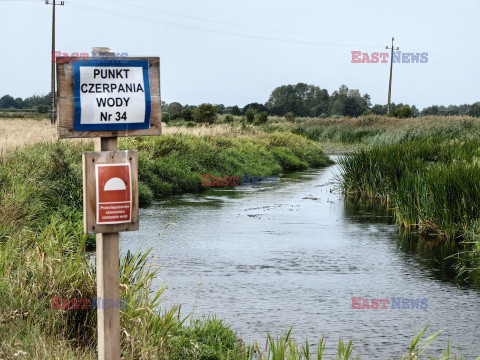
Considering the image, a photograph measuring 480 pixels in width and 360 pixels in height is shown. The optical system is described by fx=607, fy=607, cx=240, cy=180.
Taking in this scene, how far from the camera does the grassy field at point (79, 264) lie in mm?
4469

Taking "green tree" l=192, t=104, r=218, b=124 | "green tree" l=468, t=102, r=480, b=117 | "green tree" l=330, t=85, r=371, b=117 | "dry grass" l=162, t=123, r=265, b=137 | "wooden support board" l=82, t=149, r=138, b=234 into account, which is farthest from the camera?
"green tree" l=330, t=85, r=371, b=117

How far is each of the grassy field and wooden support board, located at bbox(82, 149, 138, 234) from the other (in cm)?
94

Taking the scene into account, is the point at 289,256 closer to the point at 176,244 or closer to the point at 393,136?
the point at 176,244

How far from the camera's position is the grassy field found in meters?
4.47

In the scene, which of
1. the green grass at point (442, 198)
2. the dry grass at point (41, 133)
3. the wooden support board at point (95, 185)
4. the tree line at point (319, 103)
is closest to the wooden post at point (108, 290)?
the wooden support board at point (95, 185)

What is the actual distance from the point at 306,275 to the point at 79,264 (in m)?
3.76

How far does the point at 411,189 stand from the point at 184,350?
7.78 m

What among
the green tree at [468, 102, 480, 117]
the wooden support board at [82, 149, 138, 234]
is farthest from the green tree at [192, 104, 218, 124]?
the green tree at [468, 102, 480, 117]

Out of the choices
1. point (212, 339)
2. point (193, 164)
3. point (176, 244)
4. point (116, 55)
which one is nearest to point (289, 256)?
point (176, 244)

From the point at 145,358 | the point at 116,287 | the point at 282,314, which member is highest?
the point at 116,287

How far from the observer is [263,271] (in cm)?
862

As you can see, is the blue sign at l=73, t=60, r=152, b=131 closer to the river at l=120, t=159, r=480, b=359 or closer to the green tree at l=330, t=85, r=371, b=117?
the river at l=120, t=159, r=480, b=359

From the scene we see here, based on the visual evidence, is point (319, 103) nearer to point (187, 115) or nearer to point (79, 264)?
point (187, 115)

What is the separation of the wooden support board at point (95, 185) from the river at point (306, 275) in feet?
8.39
